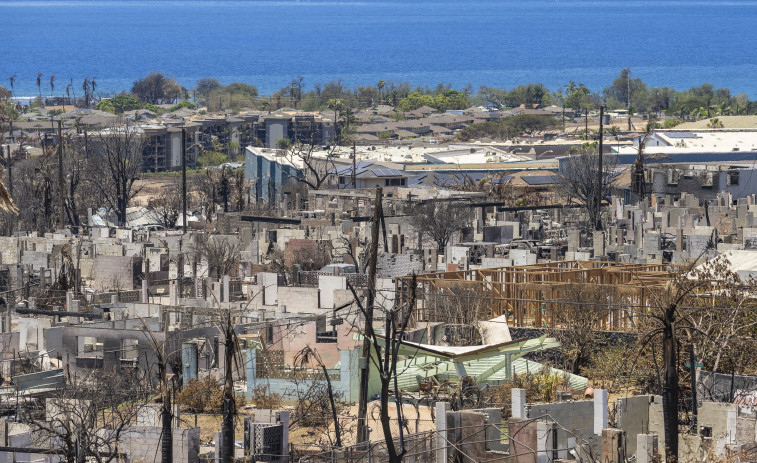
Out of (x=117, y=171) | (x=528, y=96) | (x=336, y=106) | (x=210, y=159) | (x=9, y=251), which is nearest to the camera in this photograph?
(x=9, y=251)

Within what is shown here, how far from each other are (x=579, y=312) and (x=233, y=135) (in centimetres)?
9023

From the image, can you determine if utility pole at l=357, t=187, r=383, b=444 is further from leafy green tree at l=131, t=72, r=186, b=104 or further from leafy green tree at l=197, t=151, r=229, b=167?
leafy green tree at l=131, t=72, r=186, b=104

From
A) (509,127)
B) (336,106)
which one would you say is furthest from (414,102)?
(509,127)

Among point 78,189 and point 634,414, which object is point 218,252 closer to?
point 634,414

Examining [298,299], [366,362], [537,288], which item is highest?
[537,288]

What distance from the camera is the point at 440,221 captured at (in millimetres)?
45125

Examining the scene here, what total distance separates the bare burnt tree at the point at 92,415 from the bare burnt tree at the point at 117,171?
34.6m

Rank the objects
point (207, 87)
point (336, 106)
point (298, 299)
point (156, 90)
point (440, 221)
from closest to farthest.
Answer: point (298, 299) < point (440, 221) < point (336, 106) < point (156, 90) < point (207, 87)

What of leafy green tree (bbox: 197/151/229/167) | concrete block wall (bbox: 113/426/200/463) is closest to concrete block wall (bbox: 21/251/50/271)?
concrete block wall (bbox: 113/426/200/463)

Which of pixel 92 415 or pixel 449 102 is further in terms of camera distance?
pixel 449 102

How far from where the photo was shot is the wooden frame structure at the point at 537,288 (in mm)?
28703

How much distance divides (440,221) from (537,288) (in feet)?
49.7

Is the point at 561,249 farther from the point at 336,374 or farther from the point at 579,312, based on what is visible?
the point at 336,374

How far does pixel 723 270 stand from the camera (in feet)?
94.5
